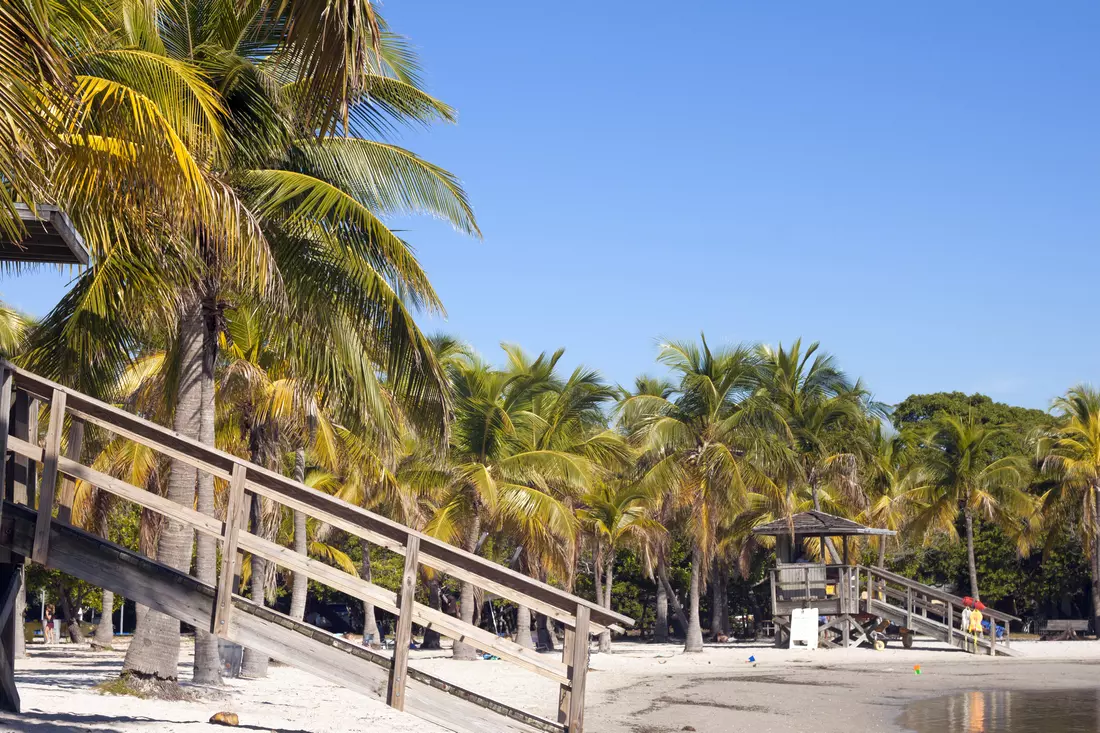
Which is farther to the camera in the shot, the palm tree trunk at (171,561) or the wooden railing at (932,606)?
the wooden railing at (932,606)

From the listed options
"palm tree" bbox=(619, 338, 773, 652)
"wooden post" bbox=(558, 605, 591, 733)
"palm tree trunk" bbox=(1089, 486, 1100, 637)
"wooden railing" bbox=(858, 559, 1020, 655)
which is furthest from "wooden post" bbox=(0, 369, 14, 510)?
"palm tree trunk" bbox=(1089, 486, 1100, 637)

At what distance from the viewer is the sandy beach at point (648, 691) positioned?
1212cm

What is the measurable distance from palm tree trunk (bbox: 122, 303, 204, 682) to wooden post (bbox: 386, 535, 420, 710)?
5232mm

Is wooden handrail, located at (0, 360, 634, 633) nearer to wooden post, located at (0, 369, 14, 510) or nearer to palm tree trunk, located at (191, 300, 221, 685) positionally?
wooden post, located at (0, 369, 14, 510)

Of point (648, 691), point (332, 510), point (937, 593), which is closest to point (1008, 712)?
point (648, 691)

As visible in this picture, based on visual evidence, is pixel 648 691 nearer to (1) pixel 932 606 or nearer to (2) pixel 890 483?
(1) pixel 932 606

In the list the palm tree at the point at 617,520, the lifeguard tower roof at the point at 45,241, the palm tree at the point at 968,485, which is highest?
the palm tree at the point at 968,485

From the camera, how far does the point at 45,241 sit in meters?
8.82

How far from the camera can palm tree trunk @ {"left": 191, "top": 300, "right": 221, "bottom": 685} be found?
13.9 m

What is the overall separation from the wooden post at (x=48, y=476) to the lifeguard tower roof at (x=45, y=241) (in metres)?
1.21

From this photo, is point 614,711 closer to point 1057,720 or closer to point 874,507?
point 1057,720

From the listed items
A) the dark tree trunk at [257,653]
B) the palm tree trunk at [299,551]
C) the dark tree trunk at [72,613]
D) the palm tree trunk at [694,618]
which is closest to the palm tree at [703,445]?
the palm tree trunk at [694,618]

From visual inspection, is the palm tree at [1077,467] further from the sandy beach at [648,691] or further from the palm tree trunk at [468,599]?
the palm tree trunk at [468,599]

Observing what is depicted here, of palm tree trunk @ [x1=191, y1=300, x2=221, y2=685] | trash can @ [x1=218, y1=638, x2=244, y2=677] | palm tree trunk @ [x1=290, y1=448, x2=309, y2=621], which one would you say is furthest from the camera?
palm tree trunk @ [x1=290, y1=448, x2=309, y2=621]
